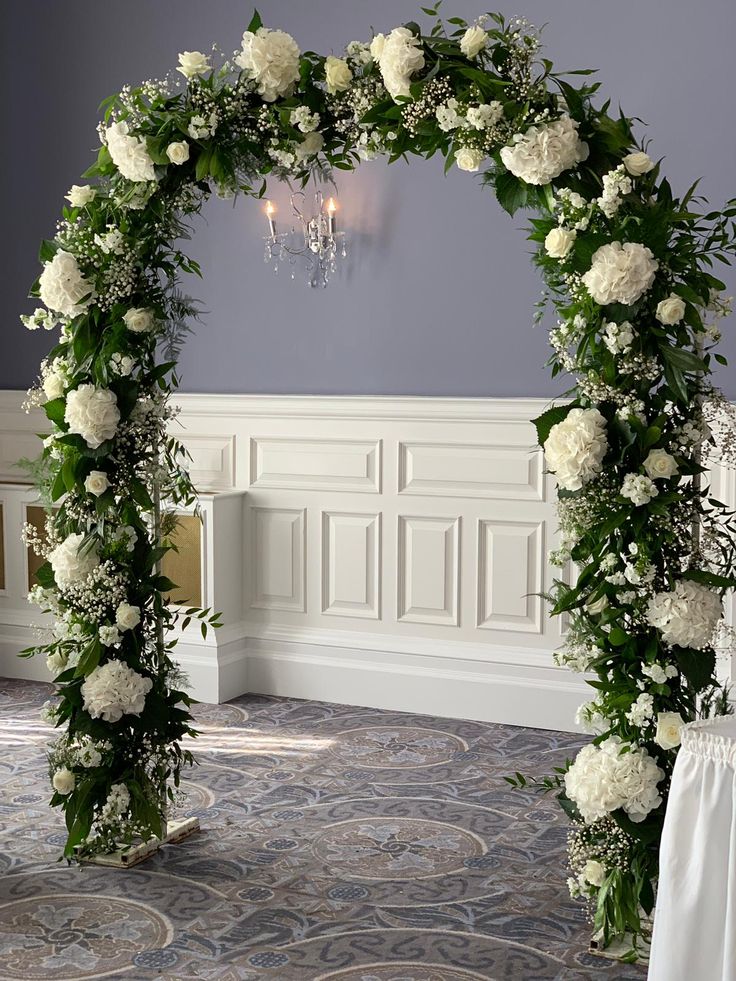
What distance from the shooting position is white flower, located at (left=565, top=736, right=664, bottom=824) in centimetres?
308

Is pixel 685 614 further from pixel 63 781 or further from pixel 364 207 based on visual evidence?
pixel 364 207

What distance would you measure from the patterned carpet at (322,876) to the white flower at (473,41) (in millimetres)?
2301

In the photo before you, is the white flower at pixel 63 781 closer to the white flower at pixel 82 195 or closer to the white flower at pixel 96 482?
the white flower at pixel 96 482

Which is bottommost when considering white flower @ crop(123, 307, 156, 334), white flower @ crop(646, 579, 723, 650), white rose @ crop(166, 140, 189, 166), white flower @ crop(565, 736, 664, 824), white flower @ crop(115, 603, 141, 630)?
white flower @ crop(565, 736, 664, 824)

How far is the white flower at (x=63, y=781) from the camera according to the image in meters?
3.73

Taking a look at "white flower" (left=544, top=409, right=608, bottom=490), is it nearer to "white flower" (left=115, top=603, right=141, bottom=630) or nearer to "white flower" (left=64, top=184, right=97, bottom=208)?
"white flower" (left=115, top=603, right=141, bottom=630)

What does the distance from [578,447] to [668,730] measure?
714mm

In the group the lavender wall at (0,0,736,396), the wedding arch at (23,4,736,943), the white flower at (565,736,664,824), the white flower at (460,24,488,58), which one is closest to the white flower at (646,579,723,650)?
the wedding arch at (23,4,736,943)

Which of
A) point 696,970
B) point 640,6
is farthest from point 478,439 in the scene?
Result: point 696,970

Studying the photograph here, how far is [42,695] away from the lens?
19.7 ft

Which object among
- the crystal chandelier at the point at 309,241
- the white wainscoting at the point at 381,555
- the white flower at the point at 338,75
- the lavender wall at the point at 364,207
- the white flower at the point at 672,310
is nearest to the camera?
the white flower at the point at 672,310

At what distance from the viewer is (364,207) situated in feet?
18.9

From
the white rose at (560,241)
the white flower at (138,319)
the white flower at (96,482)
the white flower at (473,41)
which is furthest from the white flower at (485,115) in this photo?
the white flower at (96,482)

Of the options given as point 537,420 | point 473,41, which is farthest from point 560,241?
point 473,41
